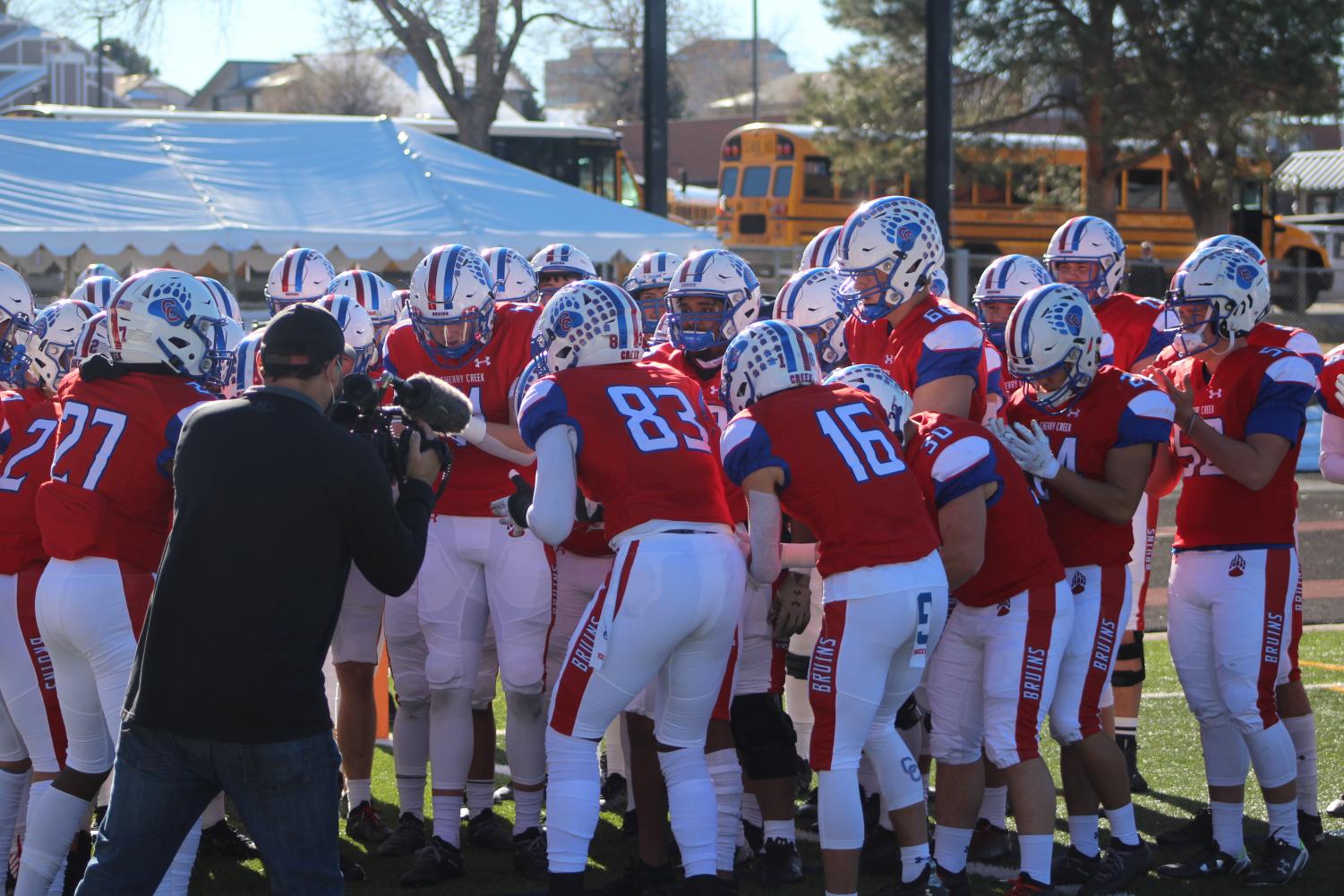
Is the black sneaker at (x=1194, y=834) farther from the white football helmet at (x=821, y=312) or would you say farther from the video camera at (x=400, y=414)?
the video camera at (x=400, y=414)

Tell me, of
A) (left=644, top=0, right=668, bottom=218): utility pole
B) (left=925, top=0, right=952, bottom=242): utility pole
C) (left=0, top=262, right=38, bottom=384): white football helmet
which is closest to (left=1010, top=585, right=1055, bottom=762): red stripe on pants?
(left=0, top=262, right=38, bottom=384): white football helmet

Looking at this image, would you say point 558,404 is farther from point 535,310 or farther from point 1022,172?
point 1022,172

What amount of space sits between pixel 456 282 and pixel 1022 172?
22653 mm

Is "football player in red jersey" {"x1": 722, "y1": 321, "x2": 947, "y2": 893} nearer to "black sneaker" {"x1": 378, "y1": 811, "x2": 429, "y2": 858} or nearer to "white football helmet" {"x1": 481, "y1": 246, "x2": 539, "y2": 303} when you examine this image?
"black sneaker" {"x1": 378, "y1": 811, "x2": 429, "y2": 858}

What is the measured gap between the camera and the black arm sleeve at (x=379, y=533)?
367cm

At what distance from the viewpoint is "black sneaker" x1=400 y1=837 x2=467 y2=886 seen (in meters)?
5.30

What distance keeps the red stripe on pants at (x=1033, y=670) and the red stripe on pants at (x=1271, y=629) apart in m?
0.89

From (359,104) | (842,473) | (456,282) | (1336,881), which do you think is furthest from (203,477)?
(359,104)

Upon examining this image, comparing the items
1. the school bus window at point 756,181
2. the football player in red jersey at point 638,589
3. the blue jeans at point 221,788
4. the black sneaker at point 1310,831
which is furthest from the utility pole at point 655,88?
the school bus window at point 756,181

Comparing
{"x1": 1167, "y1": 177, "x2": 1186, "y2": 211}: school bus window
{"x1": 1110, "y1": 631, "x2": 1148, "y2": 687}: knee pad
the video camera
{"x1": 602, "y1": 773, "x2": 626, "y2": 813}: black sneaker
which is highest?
{"x1": 1167, "y1": 177, "x2": 1186, "y2": 211}: school bus window

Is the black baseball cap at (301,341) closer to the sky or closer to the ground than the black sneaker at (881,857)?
closer to the sky

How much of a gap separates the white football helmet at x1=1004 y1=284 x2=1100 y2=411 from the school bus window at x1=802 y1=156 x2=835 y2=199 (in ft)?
77.0

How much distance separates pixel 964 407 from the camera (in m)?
5.32

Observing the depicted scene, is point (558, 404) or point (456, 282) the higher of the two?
point (456, 282)
